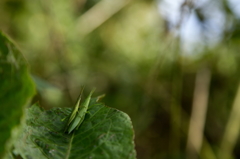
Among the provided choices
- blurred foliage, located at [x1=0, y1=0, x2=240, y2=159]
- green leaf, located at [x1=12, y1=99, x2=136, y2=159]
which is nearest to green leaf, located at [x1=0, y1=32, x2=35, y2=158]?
green leaf, located at [x1=12, y1=99, x2=136, y2=159]

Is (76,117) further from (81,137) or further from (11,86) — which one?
(11,86)

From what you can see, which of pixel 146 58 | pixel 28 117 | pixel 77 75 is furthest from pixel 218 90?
pixel 28 117

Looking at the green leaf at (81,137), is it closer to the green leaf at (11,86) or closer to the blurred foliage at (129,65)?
the green leaf at (11,86)

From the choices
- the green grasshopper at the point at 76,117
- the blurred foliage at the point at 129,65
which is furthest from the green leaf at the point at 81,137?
the blurred foliage at the point at 129,65

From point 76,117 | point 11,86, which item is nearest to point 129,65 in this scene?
point 76,117

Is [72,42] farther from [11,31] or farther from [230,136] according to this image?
[230,136]

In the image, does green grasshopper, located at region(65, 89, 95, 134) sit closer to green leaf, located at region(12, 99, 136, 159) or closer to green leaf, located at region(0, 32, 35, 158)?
green leaf, located at region(12, 99, 136, 159)
